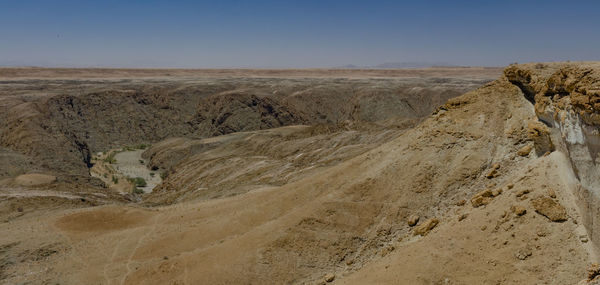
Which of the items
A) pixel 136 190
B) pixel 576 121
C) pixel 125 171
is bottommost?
pixel 125 171

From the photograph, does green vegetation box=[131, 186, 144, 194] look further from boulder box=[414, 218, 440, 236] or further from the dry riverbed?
boulder box=[414, 218, 440, 236]

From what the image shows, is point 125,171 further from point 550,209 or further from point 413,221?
point 550,209

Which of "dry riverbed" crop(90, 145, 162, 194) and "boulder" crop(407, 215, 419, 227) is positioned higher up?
"boulder" crop(407, 215, 419, 227)

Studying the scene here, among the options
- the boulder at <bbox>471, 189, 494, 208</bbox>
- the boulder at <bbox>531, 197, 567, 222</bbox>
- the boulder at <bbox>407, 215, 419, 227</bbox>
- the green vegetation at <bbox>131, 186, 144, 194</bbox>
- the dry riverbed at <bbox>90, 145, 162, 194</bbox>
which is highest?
the boulder at <bbox>531, 197, 567, 222</bbox>

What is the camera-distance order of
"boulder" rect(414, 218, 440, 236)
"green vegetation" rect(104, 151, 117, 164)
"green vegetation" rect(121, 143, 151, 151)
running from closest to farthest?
"boulder" rect(414, 218, 440, 236), "green vegetation" rect(104, 151, 117, 164), "green vegetation" rect(121, 143, 151, 151)

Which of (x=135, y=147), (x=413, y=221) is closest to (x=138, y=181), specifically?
(x=135, y=147)

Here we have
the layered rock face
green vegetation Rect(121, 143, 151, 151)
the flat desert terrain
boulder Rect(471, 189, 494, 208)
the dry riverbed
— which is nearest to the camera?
the layered rock face

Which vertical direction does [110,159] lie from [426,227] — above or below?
below

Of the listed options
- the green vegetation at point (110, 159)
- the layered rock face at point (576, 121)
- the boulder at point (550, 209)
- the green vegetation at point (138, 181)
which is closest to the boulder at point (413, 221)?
the boulder at point (550, 209)

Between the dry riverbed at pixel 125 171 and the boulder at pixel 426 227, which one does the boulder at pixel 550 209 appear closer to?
the boulder at pixel 426 227

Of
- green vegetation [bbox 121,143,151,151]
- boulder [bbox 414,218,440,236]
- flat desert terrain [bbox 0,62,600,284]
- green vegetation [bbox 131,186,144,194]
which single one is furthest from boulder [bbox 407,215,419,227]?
green vegetation [bbox 121,143,151,151]
